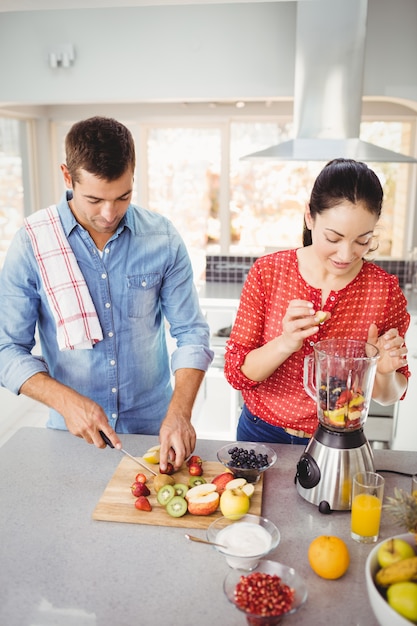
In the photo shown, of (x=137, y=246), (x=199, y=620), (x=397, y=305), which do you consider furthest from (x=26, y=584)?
(x=397, y=305)

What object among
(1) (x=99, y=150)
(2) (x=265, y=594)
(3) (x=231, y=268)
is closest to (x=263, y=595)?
(2) (x=265, y=594)

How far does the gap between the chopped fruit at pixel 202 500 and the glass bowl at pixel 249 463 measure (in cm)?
8

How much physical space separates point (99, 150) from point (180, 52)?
233 centimetres

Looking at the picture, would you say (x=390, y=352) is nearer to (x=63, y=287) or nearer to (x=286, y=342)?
(x=286, y=342)

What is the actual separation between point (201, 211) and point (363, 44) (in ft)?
7.11

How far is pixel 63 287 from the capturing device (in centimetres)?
162

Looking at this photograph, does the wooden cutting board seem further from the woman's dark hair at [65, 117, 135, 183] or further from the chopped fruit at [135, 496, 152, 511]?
the woman's dark hair at [65, 117, 135, 183]

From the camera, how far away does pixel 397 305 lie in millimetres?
1589

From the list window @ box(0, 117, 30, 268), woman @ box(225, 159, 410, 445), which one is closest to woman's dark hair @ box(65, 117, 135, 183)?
woman @ box(225, 159, 410, 445)

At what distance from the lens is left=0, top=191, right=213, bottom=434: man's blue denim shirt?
1638 millimetres

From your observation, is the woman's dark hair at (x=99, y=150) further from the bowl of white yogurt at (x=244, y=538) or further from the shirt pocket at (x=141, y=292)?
the bowl of white yogurt at (x=244, y=538)

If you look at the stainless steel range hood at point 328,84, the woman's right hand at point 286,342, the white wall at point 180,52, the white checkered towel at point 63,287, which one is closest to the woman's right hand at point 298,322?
the woman's right hand at point 286,342

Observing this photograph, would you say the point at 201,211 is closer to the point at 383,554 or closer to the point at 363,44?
the point at 363,44

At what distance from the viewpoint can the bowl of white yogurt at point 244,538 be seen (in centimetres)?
111
